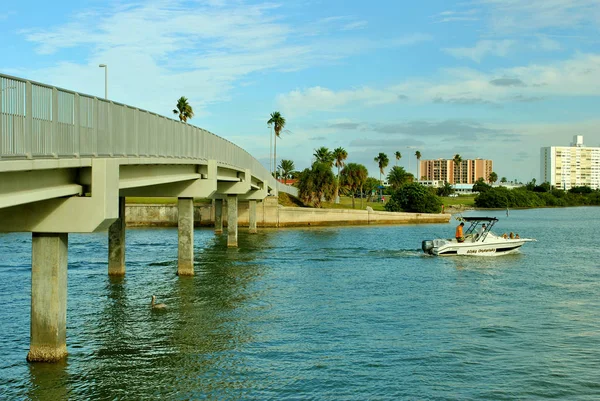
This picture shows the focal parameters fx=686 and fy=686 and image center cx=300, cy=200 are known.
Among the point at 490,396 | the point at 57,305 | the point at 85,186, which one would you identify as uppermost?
the point at 85,186

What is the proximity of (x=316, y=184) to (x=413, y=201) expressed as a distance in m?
18.5

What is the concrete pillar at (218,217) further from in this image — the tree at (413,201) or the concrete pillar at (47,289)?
the concrete pillar at (47,289)

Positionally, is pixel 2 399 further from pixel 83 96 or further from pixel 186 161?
pixel 186 161

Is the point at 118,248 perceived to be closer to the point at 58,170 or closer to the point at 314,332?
the point at 314,332

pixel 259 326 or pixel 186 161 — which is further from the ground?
pixel 186 161

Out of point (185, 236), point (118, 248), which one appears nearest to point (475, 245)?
point (185, 236)

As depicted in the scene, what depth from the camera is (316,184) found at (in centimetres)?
11081

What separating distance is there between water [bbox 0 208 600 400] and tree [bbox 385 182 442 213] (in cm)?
6825

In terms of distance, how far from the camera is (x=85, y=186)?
802 inches

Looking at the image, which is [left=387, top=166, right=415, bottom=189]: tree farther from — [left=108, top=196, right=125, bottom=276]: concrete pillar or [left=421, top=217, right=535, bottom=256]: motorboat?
[left=108, top=196, right=125, bottom=276]: concrete pillar

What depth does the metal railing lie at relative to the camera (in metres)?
15.1

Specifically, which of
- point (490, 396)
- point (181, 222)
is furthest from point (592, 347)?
point (181, 222)

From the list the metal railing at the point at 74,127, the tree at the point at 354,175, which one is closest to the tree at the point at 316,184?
the tree at the point at 354,175

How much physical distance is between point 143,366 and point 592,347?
1546 cm
